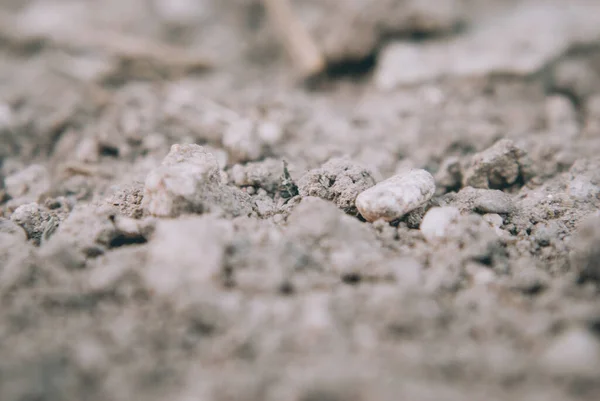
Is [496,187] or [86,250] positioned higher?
[496,187]

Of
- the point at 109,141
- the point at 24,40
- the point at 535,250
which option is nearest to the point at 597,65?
the point at 535,250

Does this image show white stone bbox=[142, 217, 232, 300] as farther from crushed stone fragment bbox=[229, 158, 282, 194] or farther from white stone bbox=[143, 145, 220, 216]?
crushed stone fragment bbox=[229, 158, 282, 194]

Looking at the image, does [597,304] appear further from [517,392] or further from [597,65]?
[597,65]

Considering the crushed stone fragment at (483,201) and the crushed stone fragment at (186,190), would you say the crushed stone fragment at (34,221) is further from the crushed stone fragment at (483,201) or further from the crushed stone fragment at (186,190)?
the crushed stone fragment at (483,201)

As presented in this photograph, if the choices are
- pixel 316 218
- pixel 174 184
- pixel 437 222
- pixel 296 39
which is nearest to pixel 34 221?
pixel 174 184

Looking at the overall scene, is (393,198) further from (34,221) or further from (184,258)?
(34,221)

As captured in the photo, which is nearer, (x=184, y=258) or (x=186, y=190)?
(x=184, y=258)
